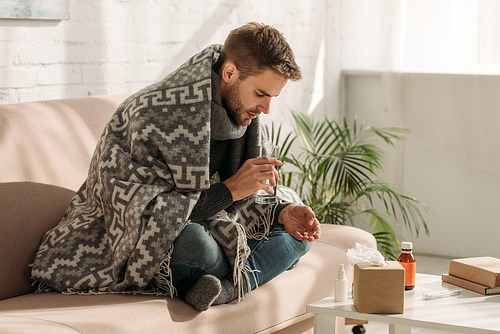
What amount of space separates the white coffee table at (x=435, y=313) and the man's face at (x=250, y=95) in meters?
0.59

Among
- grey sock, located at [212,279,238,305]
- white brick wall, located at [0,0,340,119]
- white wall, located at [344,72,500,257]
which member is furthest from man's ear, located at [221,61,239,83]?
white wall, located at [344,72,500,257]

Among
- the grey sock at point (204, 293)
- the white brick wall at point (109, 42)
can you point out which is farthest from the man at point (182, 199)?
the white brick wall at point (109, 42)

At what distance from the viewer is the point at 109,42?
248cm

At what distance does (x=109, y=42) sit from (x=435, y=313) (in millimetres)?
1660

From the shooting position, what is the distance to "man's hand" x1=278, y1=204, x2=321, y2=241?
187 cm

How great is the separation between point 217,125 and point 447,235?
2.36m

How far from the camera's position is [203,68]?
68.8 inches

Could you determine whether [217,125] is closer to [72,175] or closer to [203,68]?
[203,68]

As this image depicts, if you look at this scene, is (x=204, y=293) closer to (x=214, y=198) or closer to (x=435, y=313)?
(x=214, y=198)

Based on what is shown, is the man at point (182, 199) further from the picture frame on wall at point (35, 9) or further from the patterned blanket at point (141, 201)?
the picture frame on wall at point (35, 9)

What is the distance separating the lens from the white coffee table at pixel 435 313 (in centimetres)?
139

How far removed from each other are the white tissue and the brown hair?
54 cm

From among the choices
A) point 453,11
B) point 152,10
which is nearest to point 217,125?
point 152,10

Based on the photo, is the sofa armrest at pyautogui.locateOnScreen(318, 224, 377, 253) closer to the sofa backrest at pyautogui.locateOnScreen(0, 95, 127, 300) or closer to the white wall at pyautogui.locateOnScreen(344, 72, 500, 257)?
the sofa backrest at pyautogui.locateOnScreen(0, 95, 127, 300)
